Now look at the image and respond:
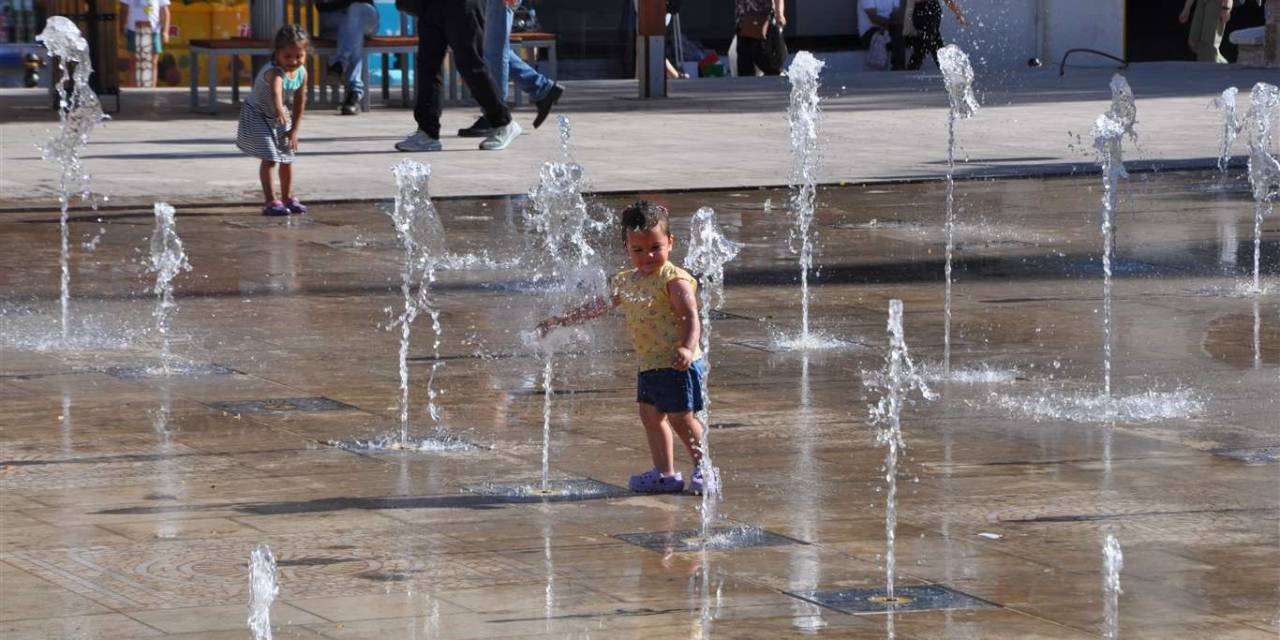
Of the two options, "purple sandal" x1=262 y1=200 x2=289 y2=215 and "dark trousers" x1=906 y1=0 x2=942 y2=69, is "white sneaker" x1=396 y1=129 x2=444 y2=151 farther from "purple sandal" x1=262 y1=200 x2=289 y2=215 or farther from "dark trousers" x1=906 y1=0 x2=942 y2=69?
"dark trousers" x1=906 y1=0 x2=942 y2=69

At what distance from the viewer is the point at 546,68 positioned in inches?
1073

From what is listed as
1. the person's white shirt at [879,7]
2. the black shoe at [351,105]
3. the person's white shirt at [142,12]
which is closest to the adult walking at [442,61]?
the black shoe at [351,105]

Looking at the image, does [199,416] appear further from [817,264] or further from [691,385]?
[817,264]

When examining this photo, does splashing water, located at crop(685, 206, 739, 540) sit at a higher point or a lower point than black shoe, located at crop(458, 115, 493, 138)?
lower

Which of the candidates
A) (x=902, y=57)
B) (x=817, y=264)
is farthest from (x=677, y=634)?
(x=902, y=57)

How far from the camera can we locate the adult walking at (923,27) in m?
30.2

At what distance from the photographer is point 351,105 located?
74.6ft

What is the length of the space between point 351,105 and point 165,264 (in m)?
10.9

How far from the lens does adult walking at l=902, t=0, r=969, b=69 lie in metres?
30.2

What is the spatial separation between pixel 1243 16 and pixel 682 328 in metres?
30.4

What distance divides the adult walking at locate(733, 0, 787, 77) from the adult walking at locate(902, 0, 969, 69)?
1974mm

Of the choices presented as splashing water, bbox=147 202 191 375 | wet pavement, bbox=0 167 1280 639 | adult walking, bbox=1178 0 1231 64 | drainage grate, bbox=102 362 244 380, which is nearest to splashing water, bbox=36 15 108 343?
wet pavement, bbox=0 167 1280 639

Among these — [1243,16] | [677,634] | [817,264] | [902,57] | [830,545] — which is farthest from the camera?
[1243,16]

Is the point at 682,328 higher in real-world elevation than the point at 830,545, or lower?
higher
